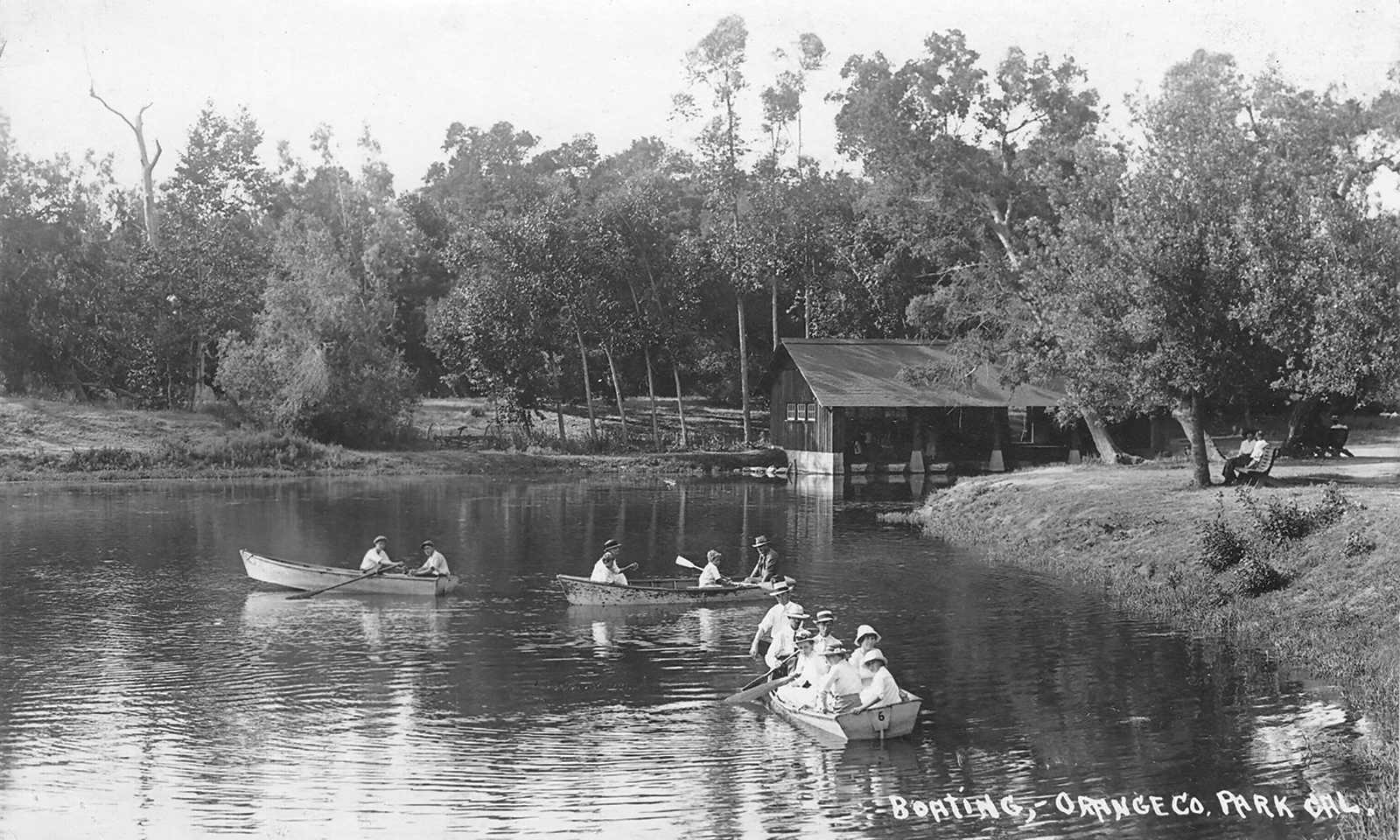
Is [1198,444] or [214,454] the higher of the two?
[214,454]

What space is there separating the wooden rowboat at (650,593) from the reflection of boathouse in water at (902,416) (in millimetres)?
32519

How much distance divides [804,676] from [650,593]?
31.7ft

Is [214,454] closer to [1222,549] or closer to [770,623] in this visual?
[770,623]

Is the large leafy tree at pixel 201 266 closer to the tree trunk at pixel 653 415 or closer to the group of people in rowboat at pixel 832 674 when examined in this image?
the tree trunk at pixel 653 415

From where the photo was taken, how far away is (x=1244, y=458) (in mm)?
37875

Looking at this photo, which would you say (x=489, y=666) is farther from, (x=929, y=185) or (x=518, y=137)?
(x=518, y=137)

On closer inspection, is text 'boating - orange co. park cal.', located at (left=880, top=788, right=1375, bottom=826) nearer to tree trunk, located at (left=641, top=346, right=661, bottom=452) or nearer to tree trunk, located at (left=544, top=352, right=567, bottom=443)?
tree trunk, located at (left=641, top=346, right=661, bottom=452)

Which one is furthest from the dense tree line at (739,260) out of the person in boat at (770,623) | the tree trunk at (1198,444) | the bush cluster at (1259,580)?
the person in boat at (770,623)

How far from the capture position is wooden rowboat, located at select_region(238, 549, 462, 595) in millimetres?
29375

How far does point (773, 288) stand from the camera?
7388cm

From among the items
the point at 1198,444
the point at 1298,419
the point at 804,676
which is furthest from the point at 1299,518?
the point at 1298,419

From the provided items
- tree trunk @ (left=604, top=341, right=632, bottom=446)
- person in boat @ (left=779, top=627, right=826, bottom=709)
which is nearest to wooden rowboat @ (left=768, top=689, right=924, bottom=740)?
person in boat @ (left=779, top=627, right=826, bottom=709)

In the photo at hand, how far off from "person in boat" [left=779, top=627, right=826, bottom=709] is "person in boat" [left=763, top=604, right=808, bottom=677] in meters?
0.61

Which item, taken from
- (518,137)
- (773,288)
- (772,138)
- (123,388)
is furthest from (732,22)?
(123,388)
